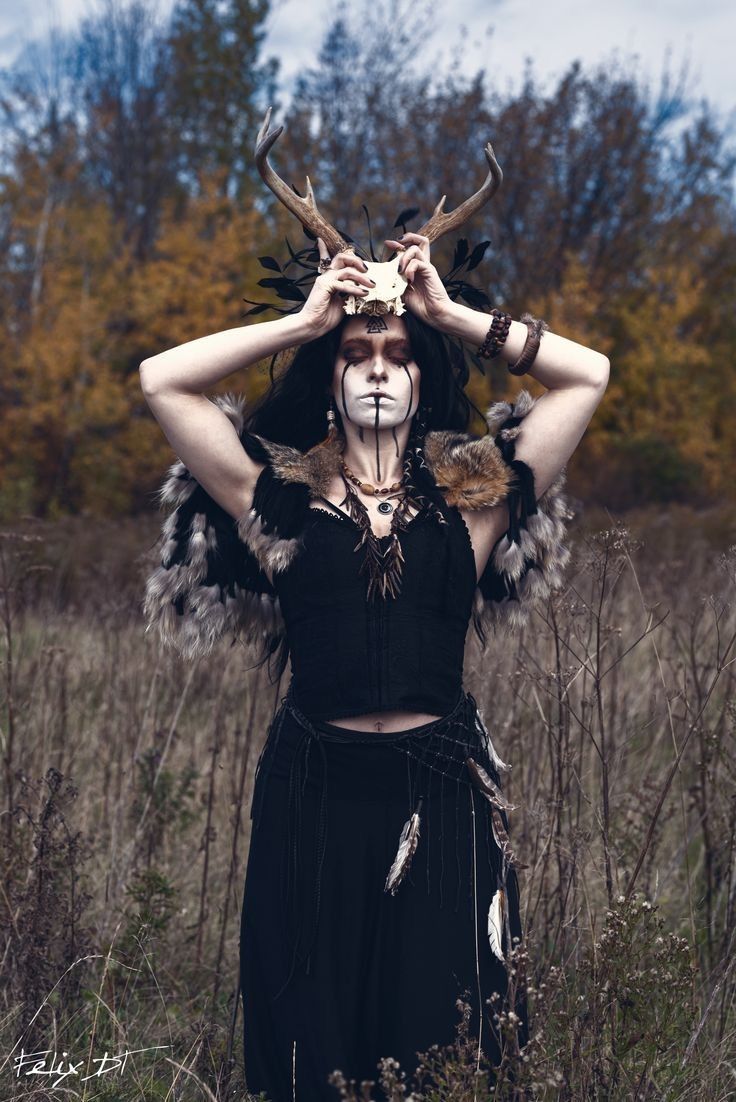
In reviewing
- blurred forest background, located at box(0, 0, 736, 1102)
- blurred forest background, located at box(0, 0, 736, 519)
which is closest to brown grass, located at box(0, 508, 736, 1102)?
blurred forest background, located at box(0, 0, 736, 1102)

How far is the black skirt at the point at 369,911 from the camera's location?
264 centimetres

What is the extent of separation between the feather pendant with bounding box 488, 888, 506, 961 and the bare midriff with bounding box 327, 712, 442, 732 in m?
0.43

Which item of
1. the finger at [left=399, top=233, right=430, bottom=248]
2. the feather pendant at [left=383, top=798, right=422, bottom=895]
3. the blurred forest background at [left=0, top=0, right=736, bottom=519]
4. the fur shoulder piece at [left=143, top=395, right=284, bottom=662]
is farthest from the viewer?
the blurred forest background at [left=0, top=0, right=736, bottom=519]

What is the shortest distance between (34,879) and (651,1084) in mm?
1850

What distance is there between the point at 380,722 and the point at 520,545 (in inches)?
22.9

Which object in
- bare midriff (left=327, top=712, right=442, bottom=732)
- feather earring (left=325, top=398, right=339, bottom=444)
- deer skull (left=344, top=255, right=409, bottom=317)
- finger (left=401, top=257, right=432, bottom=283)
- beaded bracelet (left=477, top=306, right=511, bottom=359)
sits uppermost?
finger (left=401, top=257, right=432, bottom=283)

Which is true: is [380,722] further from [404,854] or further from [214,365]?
[214,365]

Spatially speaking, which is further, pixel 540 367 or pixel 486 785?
pixel 540 367

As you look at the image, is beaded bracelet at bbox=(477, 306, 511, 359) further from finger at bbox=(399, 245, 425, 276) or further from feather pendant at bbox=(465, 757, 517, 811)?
feather pendant at bbox=(465, 757, 517, 811)

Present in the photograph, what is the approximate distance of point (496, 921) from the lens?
8.77 ft

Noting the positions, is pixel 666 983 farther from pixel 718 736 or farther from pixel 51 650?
pixel 51 650

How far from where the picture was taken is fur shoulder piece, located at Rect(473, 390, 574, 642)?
9.56 feet

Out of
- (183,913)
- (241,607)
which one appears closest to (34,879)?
(183,913)

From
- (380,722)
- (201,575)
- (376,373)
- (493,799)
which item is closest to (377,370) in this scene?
(376,373)
